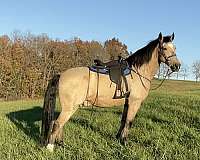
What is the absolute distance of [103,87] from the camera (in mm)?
7750

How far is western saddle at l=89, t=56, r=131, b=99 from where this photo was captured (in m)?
7.84

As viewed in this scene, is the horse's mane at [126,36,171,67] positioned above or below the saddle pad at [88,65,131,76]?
above

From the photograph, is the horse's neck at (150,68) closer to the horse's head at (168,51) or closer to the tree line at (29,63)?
the horse's head at (168,51)

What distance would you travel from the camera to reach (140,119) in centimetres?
1022

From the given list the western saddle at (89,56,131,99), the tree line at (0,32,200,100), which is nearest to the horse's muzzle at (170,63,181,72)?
the western saddle at (89,56,131,99)

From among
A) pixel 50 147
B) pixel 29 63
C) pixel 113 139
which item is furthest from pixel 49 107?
pixel 29 63

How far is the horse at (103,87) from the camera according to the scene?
24.4ft

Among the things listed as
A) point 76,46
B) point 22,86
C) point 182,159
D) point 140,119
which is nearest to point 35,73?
point 22,86

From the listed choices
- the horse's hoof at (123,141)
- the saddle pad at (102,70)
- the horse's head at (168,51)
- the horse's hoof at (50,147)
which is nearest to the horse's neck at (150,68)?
the horse's head at (168,51)

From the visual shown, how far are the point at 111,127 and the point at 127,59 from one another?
205 centimetres

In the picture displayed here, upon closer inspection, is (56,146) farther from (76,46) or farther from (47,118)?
(76,46)

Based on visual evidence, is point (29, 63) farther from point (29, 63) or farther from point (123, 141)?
point (123, 141)

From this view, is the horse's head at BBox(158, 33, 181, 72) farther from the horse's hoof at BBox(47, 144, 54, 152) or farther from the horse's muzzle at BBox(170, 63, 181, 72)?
the horse's hoof at BBox(47, 144, 54, 152)

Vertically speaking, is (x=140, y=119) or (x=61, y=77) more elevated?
(x=61, y=77)
